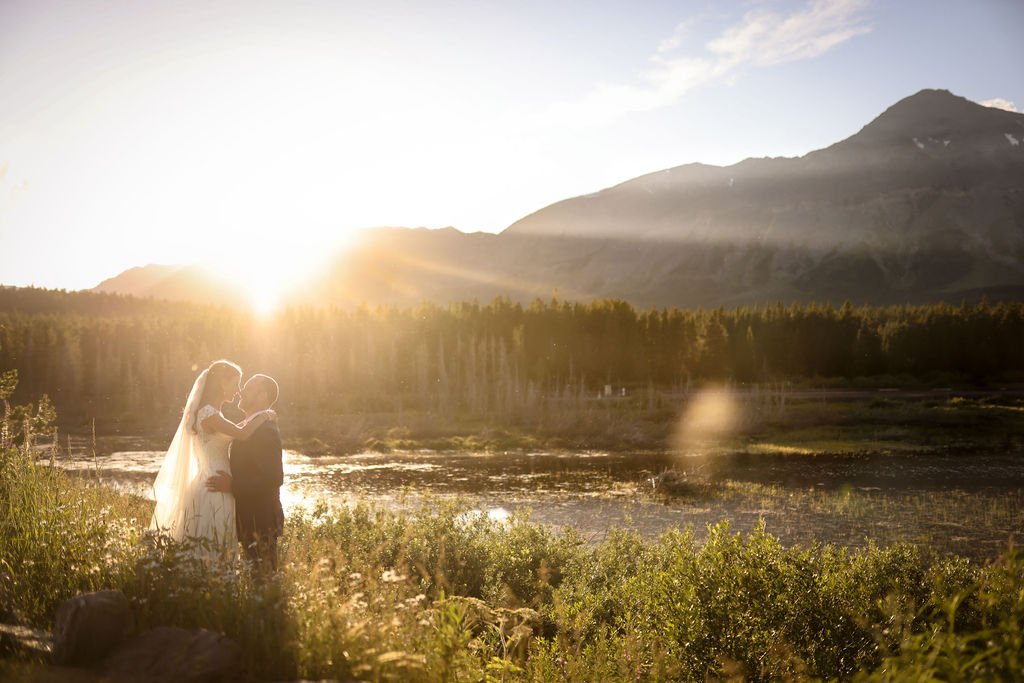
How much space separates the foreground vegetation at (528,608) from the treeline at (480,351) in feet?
112

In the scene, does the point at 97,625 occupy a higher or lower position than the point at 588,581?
higher

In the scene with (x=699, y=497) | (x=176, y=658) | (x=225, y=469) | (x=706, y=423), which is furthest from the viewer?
(x=706, y=423)

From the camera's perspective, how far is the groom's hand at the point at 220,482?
314 inches

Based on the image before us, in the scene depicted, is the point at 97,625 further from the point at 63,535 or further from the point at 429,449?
the point at 429,449

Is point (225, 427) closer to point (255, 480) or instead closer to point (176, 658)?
point (255, 480)

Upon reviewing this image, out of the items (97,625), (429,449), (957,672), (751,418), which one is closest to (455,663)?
(97,625)

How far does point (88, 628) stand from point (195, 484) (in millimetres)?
3009

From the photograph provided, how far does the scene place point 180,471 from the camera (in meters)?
8.33

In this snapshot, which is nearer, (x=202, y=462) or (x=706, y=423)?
(x=202, y=462)

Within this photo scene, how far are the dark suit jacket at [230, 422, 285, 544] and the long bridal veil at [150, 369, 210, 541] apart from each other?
0.50 metres

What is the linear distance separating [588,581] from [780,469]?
2028 cm

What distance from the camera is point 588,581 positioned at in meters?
11.3

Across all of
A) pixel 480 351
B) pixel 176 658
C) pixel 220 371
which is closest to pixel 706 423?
pixel 480 351

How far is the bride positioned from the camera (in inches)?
312
